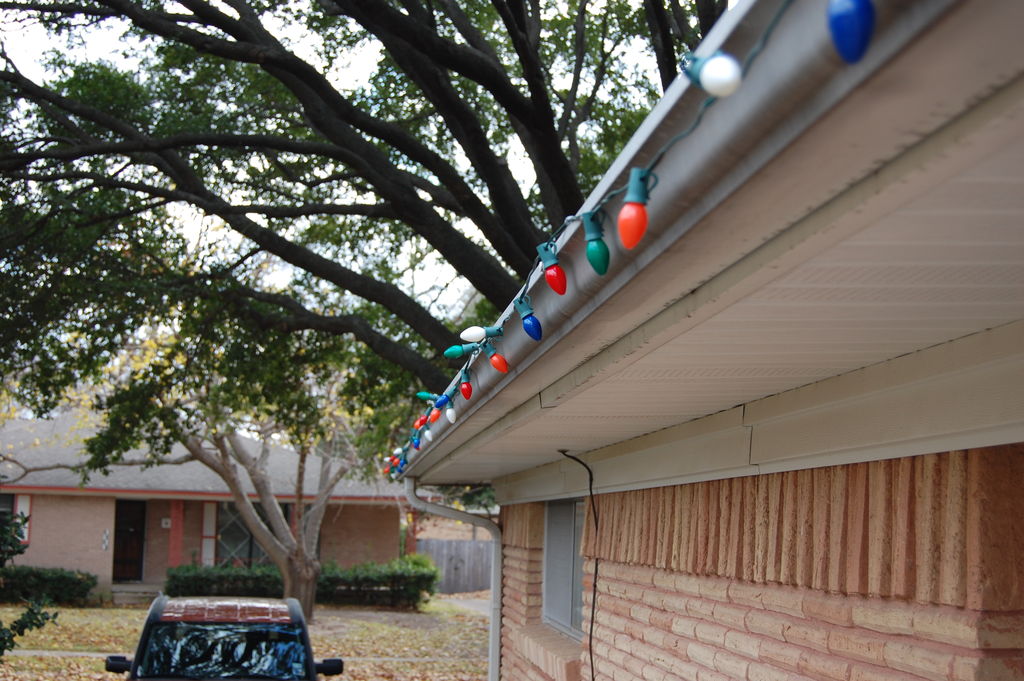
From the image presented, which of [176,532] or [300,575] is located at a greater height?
[176,532]

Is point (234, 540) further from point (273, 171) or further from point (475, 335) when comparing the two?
point (475, 335)

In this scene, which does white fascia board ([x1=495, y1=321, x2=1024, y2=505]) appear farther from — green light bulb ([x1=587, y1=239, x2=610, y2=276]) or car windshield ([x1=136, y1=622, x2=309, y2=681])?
car windshield ([x1=136, y1=622, x2=309, y2=681])

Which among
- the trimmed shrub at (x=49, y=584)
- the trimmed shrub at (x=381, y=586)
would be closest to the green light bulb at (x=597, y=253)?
the trimmed shrub at (x=49, y=584)

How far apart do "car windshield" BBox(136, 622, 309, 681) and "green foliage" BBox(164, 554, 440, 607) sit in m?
20.4

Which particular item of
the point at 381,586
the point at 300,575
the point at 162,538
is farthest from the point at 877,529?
the point at 162,538

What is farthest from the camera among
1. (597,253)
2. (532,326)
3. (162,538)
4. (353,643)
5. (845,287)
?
(162,538)

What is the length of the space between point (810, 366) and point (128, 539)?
3145 cm

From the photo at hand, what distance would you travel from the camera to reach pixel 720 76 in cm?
143

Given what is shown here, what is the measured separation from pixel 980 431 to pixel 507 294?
8.37 meters

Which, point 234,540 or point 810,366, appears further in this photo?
point 234,540

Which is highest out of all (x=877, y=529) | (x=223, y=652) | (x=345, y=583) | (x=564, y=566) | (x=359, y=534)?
(x=877, y=529)

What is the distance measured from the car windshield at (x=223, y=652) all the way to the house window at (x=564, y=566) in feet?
7.04

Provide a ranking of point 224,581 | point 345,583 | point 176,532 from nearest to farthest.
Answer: point 224,581
point 345,583
point 176,532

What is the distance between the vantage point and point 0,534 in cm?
1005
